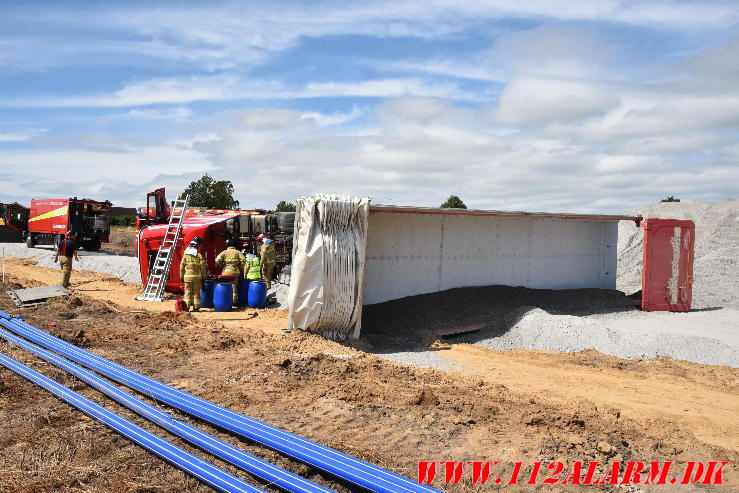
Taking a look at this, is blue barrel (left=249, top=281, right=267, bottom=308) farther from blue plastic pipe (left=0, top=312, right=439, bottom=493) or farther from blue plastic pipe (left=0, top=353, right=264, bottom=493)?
blue plastic pipe (left=0, top=353, right=264, bottom=493)

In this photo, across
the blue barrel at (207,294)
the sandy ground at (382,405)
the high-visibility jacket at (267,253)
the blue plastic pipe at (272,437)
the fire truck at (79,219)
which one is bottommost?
the sandy ground at (382,405)

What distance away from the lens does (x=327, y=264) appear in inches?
406

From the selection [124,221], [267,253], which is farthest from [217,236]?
[124,221]

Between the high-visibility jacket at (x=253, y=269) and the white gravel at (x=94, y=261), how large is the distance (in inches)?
322

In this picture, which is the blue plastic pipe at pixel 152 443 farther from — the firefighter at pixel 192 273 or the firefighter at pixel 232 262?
the firefighter at pixel 232 262

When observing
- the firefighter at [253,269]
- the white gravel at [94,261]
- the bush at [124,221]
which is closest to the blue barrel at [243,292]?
the firefighter at [253,269]

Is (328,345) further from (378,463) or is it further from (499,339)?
(378,463)

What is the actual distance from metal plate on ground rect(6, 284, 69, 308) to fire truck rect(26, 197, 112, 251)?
505 inches

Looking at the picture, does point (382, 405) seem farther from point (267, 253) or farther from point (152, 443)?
point (267, 253)

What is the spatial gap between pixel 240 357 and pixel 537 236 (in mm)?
Answer: 9749

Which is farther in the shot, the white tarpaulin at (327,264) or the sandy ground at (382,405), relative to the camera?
the white tarpaulin at (327,264)

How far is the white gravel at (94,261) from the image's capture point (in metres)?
21.8

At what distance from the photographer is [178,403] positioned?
6.25m

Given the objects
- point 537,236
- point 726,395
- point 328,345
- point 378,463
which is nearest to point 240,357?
point 328,345
